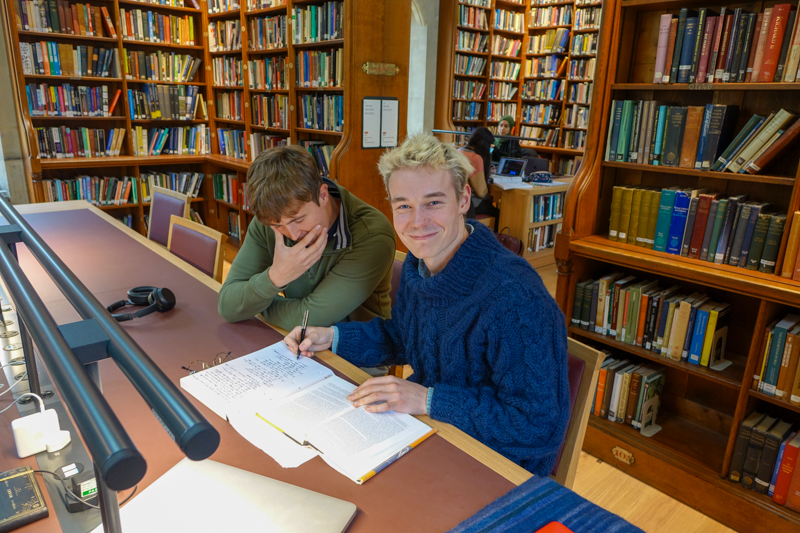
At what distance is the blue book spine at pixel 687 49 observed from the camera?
1907mm

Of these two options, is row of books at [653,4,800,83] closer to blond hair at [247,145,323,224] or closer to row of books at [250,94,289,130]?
blond hair at [247,145,323,224]

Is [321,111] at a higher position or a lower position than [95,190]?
higher

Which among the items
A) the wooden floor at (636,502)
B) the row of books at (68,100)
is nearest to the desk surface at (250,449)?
the wooden floor at (636,502)

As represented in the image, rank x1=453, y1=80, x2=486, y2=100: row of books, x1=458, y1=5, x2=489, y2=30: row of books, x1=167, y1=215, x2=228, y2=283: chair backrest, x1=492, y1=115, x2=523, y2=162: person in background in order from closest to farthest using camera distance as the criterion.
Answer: x1=167, y1=215, x2=228, y2=283: chair backrest < x1=492, y1=115, x2=523, y2=162: person in background < x1=458, y1=5, x2=489, y2=30: row of books < x1=453, y1=80, x2=486, y2=100: row of books

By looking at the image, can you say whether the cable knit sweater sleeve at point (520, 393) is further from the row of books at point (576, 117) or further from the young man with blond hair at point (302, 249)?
the row of books at point (576, 117)

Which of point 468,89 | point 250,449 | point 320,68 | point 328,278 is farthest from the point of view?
point 468,89

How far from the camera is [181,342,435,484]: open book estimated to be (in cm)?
94

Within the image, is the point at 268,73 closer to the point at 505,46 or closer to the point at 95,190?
the point at 95,190

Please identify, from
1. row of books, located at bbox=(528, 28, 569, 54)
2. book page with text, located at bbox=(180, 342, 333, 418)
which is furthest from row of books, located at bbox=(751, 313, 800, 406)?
row of books, located at bbox=(528, 28, 569, 54)

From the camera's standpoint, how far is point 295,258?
141 cm

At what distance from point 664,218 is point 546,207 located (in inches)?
101

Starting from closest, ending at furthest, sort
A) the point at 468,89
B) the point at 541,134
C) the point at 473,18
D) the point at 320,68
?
the point at 320,68
the point at 473,18
the point at 468,89
the point at 541,134

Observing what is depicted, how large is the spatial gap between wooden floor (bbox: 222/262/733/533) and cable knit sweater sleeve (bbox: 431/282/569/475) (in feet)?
3.32

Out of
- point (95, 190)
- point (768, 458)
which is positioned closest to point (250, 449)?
point (768, 458)
